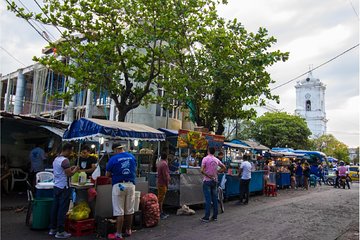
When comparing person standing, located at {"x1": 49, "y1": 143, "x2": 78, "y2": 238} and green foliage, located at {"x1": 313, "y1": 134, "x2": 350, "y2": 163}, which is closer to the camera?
person standing, located at {"x1": 49, "y1": 143, "x2": 78, "y2": 238}

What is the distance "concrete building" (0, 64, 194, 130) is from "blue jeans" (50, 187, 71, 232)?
40.1 ft

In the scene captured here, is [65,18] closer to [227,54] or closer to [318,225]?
[227,54]

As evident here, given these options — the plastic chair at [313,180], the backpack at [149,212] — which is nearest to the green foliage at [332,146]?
the plastic chair at [313,180]

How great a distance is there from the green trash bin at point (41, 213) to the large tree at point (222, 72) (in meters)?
8.82

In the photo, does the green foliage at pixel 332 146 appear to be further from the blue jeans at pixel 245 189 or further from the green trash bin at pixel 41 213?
the green trash bin at pixel 41 213

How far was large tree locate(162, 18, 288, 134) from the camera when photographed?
14.0 m

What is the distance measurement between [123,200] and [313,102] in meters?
74.9

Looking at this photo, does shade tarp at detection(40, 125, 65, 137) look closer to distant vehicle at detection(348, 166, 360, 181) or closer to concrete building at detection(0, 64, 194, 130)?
concrete building at detection(0, 64, 194, 130)

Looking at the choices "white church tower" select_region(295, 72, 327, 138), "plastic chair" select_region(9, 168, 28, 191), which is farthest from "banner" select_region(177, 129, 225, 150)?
"white church tower" select_region(295, 72, 327, 138)

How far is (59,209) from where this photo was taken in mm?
6176

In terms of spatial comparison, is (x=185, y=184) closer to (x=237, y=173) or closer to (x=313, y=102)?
(x=237, y=173)

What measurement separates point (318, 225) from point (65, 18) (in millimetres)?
11938

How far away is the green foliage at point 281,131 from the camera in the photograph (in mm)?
35438

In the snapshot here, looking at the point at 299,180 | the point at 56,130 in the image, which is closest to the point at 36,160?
the point at 56,130
